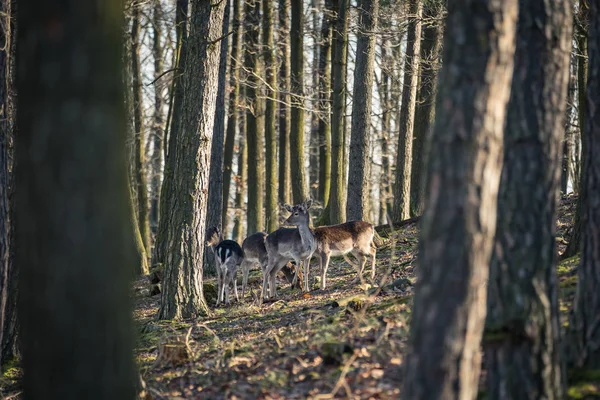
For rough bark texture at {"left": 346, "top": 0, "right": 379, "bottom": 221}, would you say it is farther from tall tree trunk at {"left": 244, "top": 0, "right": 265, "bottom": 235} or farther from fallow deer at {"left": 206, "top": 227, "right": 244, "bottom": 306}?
tall tree trunk at {"left": 244, "top": 0, "right": 265, "bottom": 235}

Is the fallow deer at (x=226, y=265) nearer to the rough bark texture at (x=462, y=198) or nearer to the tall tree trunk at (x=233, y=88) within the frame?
→ the tall tree trunk at (x=233, y=88)

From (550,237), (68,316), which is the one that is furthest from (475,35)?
(68,316)

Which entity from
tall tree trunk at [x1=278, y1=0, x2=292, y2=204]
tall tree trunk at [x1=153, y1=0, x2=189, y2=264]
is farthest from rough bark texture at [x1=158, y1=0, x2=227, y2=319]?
tall tree trunk at [x1=278, y1=0, x2=292, y2=204]

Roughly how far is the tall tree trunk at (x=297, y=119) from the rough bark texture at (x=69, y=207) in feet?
58.2

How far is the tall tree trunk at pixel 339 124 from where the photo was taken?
19.4 m

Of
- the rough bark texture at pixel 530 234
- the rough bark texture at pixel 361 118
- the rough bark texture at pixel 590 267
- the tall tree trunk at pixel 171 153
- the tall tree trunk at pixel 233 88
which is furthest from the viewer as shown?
the tall tree trunk at pixel 233 88

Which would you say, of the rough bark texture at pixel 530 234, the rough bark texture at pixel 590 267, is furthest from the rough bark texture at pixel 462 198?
the rough bark texture at pixel 590 267

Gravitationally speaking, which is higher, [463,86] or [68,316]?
[463,86]

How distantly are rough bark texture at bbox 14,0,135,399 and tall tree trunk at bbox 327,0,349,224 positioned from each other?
15.2m

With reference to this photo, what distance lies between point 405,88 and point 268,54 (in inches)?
239

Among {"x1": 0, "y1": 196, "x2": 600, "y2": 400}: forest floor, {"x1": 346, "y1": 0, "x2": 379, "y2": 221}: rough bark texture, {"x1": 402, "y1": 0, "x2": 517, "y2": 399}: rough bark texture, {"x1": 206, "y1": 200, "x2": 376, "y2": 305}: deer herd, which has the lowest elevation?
{"x1": 0, "y1": 196, "x2": 600, "y2": 400}: forest floor

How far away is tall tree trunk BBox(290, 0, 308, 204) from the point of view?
889 inches

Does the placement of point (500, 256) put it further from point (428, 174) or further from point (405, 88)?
point (405, 88)

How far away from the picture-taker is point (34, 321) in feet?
14.1
